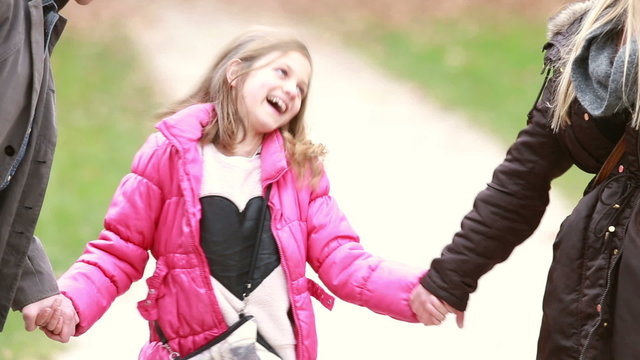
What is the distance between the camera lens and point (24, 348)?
7066 mm

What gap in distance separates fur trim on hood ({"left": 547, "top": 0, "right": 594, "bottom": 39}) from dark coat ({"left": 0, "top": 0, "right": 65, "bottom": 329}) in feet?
5.22

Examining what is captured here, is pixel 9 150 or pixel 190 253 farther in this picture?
pixel 190 253

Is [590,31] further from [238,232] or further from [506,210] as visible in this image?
[238,232]

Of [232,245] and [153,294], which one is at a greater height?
[232,245]

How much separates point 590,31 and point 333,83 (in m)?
10.8

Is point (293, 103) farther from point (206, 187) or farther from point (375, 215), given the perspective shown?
point (375, 215)

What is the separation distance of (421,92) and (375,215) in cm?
477

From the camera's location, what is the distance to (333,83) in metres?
14.4

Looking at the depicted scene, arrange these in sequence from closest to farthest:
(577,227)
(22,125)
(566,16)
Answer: (577,227) < (22,125) < (566,16)

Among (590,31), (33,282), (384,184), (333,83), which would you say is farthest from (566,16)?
(333,83)

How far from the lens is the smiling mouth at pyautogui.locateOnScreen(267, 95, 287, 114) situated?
4.30 m

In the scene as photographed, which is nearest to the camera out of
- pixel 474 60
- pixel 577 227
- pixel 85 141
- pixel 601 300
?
pixel 601 300

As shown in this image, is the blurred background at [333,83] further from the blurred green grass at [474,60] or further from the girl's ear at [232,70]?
the girl's ear at [232,70]

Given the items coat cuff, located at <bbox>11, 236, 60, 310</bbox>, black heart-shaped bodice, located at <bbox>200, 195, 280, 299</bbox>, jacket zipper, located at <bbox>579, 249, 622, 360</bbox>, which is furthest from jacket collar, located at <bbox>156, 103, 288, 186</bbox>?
jacket zipper, located at <bbox>579, 249, 622, 360</bbox>
